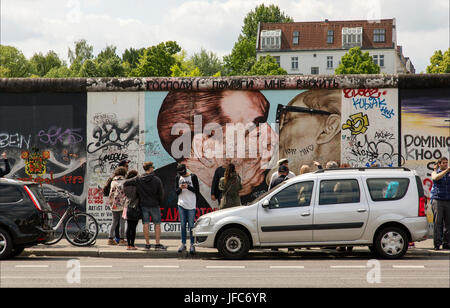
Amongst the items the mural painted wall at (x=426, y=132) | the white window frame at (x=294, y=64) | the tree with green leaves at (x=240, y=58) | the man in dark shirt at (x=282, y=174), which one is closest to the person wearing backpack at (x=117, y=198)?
the man in dark shirt at (x=282, y=174)

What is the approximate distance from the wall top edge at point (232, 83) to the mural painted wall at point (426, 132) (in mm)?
367

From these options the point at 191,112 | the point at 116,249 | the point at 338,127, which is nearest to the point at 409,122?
the point at 338,127

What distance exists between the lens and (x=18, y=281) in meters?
8.91

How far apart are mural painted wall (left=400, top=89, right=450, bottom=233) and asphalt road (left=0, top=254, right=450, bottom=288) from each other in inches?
137

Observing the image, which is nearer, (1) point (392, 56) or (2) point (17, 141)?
(2) point (17, 141)

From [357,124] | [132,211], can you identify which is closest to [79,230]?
[132,211]

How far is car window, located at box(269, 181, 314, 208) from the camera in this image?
1173 centimetres

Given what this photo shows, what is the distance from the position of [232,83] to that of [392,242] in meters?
6.03

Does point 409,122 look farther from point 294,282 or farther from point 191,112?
point 294,282

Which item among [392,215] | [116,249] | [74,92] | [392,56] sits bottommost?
[116,249]

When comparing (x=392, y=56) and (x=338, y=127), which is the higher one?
(x=392, y=56)

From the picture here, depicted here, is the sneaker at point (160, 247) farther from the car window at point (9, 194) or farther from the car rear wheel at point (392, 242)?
the car rear wheel at point (392, 242)

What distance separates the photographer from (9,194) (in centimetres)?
1181

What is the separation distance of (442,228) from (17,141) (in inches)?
413
